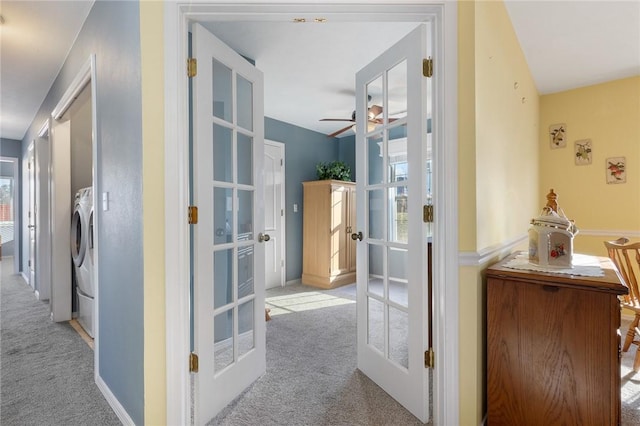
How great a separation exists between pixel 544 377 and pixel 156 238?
6.01 feet

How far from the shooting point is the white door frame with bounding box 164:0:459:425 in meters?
1.43

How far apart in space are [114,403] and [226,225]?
1.14m

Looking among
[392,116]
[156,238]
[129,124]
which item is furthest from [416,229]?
[129,124]

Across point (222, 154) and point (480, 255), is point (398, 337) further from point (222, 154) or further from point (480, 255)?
point (222, 154)

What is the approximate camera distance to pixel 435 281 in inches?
60.1

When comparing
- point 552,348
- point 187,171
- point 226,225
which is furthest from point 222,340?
point 552,348

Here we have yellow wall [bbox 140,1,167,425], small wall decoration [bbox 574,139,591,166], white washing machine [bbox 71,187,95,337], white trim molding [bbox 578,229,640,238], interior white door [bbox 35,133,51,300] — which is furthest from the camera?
interior white door [bbox 35,133,51,300]

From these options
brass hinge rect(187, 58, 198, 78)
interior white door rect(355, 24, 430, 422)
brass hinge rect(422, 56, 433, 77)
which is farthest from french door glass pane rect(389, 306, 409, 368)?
brass hinge rect(187, 58, 198, 78)

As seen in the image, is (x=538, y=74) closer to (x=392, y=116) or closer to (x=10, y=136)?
(x=392, y=116)

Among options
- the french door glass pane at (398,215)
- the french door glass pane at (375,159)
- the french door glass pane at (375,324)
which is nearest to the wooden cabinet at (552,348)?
the french door glass pane at (398,215)

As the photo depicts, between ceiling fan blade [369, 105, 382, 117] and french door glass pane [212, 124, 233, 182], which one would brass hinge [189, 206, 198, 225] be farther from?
ceiling fan blade [369, 105, 382, 117]

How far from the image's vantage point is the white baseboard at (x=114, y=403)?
5.23ft

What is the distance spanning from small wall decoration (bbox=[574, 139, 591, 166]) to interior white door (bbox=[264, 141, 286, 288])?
3.61 m

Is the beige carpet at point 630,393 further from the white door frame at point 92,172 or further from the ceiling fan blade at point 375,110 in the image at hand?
the white door frame at point 92,172
